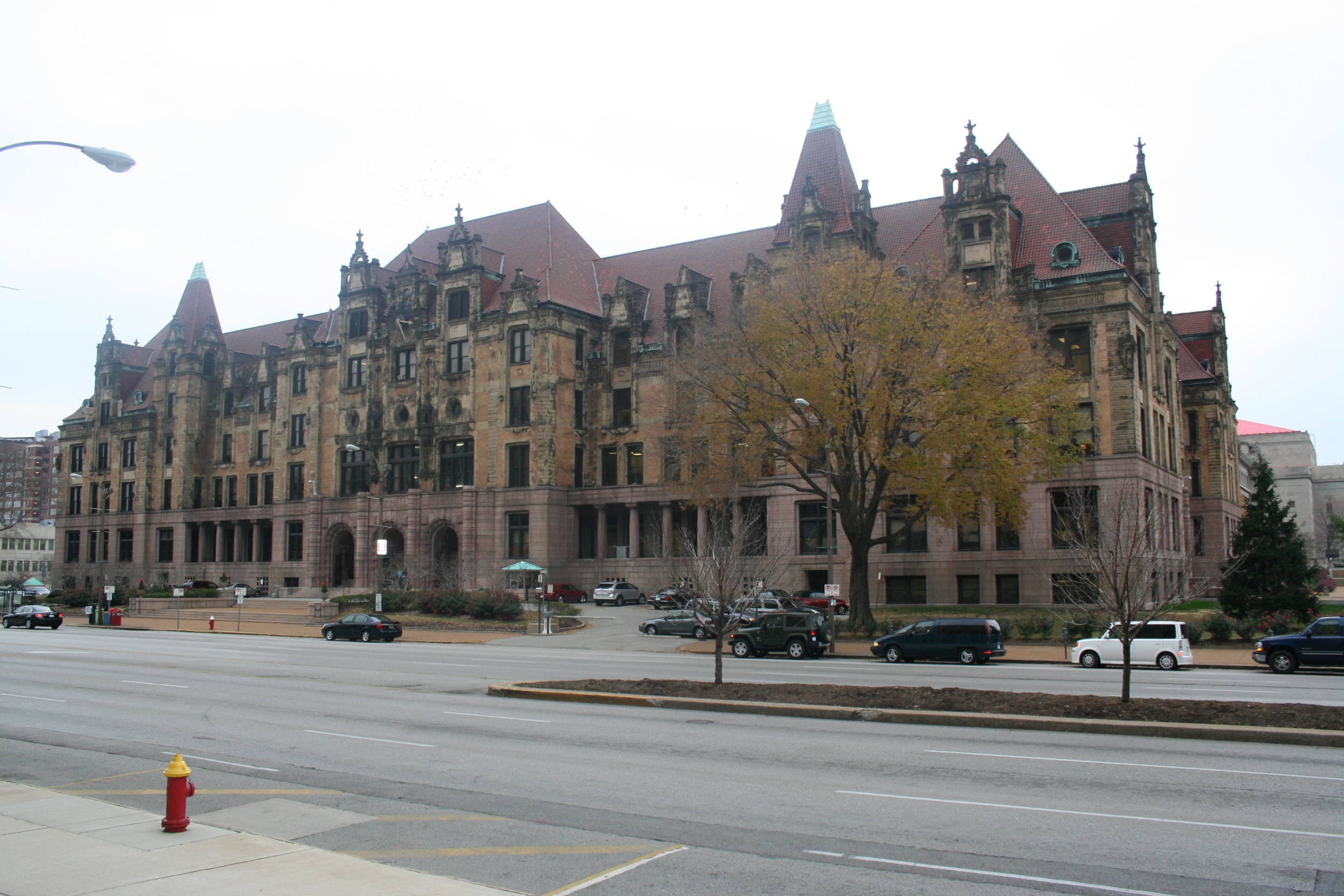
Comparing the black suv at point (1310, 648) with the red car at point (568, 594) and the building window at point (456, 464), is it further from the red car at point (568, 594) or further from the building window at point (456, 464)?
the building window at point (456, 464)

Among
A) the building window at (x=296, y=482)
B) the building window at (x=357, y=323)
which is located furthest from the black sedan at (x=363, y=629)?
the building window at (x=296, y=482)

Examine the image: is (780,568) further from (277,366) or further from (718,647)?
(277,366)

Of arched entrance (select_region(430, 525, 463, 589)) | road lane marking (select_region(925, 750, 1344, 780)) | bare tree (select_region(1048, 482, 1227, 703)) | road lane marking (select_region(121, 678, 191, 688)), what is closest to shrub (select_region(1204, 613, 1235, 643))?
bare tree (select_region(1048, 482, 1227, 703))

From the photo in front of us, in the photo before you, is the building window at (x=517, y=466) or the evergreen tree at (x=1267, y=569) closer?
the evergreen tree at (x=1267, y=569)

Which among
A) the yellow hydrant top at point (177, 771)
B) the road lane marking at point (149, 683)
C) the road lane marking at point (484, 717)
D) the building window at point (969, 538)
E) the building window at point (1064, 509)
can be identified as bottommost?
the road lane marking at point (149, 683)

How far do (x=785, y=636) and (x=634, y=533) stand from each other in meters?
30.0

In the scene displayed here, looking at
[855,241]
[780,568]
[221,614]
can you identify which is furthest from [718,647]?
[221,614]

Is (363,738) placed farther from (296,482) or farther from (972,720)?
(296,482)

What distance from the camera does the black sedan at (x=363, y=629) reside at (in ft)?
146

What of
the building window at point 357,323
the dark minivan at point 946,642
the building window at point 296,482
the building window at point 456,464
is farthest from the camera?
the building window at point 296,482

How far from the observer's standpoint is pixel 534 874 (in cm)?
815

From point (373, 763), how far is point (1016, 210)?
5024cm

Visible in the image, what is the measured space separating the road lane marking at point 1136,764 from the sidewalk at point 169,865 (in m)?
8.06

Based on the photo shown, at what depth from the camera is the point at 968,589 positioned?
52188 millimetres
